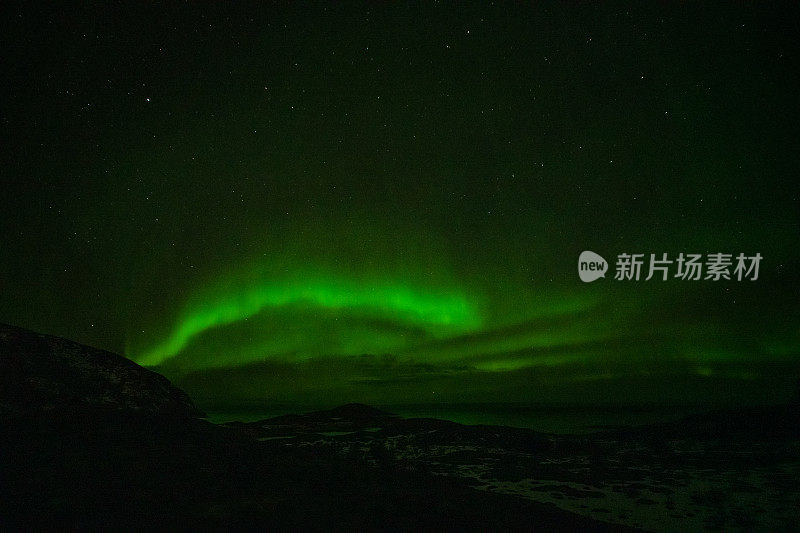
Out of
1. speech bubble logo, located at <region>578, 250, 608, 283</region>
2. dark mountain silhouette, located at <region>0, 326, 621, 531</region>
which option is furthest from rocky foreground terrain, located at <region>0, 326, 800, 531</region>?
speech bubble logo, located at <region>578, 250, 608, 283</region>

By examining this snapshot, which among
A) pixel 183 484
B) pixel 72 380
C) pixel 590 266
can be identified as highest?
pixel 590 266

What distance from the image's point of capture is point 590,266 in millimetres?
19562

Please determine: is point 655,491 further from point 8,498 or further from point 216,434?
point 8,498

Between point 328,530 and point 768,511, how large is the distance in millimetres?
8595

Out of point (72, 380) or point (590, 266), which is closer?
point (72, 380)

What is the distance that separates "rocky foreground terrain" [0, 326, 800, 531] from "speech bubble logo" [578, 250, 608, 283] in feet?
19.5

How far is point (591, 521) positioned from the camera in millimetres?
8844

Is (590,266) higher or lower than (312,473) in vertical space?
higher

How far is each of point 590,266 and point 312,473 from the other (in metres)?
13.1

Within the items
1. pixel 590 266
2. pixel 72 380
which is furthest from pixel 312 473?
pixel 590 266

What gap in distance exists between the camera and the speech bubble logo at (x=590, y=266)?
19.4 meters

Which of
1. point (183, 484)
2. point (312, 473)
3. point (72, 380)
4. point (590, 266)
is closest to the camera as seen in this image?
point (183, 484)

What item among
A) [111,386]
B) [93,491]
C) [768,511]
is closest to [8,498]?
[93,491]

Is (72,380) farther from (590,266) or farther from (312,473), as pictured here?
(590,266)
